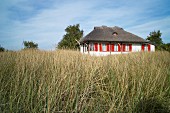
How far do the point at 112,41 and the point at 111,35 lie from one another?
138cm

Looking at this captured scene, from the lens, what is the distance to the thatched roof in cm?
2358

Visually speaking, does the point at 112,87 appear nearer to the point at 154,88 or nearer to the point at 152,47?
the point at 154,88

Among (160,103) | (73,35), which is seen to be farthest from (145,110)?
(73,35)

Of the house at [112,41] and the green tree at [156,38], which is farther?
the green tree at [156,38]

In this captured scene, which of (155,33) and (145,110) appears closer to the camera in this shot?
(145,110)

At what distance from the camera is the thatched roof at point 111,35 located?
77.4 ft

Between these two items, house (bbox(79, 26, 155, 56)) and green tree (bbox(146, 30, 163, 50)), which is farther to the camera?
green tree (bbox(146, 30, 163, 50))

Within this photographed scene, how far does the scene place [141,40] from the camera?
84.2ft

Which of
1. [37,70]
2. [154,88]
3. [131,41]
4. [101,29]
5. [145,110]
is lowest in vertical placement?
[145,110]

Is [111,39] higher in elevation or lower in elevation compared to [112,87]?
higher

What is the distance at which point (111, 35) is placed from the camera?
2506 centimetres

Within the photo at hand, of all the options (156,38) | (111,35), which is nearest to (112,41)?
(111,35)

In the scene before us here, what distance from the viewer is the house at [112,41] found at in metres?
23.0

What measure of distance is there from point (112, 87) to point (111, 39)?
22.2m
